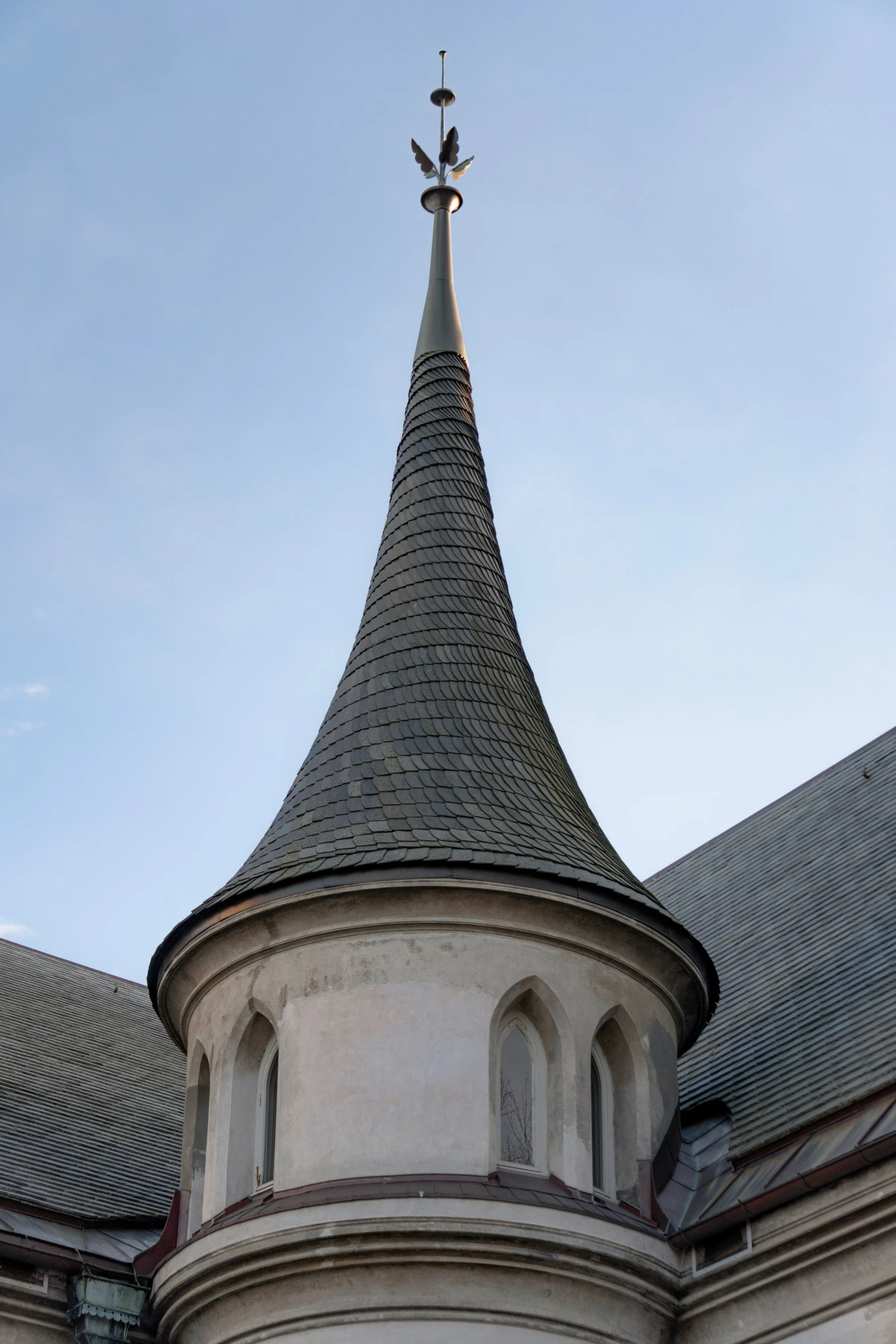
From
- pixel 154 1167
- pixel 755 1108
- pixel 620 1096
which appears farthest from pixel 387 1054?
pixel 154 1167

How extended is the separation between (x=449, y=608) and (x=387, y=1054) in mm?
5666

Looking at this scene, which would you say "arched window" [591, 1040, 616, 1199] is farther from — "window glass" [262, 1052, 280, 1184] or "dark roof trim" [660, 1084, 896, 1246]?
"window glass" [262, 1052, 280, 1184]

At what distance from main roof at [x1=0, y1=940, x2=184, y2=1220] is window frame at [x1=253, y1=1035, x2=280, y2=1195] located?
213 cm

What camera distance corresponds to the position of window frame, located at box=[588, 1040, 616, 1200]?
53.6 feet

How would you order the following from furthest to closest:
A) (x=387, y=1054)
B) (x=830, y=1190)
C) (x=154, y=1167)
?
(x=154, y=1167), (x=387, y=1054), (x=830, y=1190)

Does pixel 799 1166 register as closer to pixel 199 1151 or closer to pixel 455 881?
pixel 455 881

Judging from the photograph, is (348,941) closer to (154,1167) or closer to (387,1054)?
(387,1054)

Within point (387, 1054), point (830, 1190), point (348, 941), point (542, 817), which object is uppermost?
point (542, 817)

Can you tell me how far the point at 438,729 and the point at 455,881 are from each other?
7.95 feet

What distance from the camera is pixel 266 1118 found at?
16969 millimetres

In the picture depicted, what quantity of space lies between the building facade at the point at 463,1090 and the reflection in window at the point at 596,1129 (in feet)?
0.10

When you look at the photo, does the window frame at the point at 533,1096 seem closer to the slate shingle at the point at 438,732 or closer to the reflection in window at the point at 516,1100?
the reflection in window at the point at 516,1100

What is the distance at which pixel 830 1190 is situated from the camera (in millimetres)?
14656

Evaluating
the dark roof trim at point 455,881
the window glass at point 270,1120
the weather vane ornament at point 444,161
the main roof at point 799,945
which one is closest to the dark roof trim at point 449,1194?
the window glass at point 270,1120
